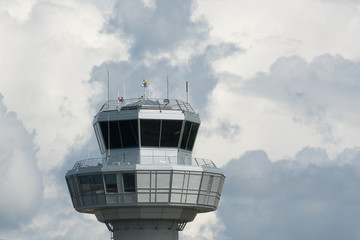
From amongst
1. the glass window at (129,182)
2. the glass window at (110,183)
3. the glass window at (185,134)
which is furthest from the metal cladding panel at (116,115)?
the glass window at (110,183)

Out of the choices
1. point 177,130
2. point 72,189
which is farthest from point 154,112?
point 72,189

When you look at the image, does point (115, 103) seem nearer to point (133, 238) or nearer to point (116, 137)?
point (116, 137)

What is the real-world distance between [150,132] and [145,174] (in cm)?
411

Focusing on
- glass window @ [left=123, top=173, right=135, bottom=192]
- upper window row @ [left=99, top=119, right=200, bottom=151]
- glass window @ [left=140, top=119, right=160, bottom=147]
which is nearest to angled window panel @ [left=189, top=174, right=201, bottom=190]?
upper window row @ [left=99, top=119, right=200, bottom=151]

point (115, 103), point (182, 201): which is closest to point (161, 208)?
point (182, 201)

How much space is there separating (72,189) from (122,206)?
5.38 meters

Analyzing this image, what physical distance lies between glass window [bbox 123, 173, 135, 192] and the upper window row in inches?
136

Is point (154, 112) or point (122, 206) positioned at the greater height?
point (154, 112)

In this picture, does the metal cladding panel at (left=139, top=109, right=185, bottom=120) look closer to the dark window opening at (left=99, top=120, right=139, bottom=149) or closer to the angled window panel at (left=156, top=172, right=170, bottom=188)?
the dark window opening at (left=99, top=120, right=139, bottom=149)

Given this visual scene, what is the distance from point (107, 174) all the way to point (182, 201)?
6.27 meters

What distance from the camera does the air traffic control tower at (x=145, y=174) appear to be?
106188 millimetres

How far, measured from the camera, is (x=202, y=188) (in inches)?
4257

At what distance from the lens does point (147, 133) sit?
355ft

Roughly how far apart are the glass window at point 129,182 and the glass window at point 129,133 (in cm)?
346
